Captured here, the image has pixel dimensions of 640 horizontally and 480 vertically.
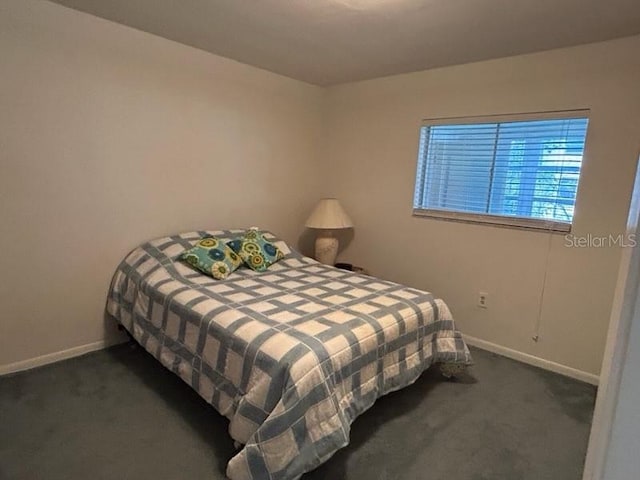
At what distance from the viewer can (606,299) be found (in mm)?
2377

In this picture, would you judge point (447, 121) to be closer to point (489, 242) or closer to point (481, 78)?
point (481, 78)

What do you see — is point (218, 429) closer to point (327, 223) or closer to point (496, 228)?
point (327, 223)

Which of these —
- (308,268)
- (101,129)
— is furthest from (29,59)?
(308,268)

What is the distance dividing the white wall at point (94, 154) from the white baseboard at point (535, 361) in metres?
2.28

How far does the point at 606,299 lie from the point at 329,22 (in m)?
2.48

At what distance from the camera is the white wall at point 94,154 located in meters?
2.14

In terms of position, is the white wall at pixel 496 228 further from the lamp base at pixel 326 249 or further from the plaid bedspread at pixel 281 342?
the plaid bedspread at pixel 281 342

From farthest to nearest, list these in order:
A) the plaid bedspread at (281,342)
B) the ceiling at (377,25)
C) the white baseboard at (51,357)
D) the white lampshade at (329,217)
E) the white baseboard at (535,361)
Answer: the white lampshade at (329,217) → the white baseboard at (535,361) → the white baseboard at (51,357) → the ceiling at (377,25) → the plaid bedspread at (281,342)

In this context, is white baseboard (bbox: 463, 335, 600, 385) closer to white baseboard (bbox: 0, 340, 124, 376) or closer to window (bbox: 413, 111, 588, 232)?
window (bbox: 413, 111, 588, 232)

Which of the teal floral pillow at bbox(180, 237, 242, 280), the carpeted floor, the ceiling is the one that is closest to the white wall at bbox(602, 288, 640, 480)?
the carpeted floor

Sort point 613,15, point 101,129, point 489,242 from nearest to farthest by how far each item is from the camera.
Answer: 1. point 613,15
2. point 101,129
3. point 489,242

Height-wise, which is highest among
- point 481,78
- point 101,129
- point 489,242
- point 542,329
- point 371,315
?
point 481,78

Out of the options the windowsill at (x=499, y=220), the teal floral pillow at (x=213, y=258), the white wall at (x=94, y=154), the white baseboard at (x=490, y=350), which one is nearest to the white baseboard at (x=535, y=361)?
the white baseboard at (x=490, y=350)

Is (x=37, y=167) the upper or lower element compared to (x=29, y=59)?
lower
